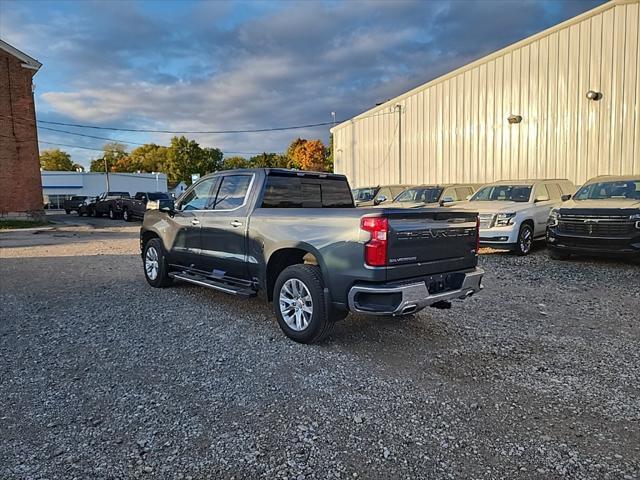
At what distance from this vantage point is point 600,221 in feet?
27.9

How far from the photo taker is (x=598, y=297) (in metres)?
6.46

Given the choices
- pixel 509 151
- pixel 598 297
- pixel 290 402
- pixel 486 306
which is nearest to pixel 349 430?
pixel 290 402

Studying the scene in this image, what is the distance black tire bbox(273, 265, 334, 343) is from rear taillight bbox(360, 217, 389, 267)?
0.65 m

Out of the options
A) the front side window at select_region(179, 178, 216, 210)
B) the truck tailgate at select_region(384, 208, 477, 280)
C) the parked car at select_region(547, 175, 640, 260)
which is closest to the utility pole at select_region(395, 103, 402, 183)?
the parked car at select_region(547, 175, 640, 260)

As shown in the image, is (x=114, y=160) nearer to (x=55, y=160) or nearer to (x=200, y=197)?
(x=55, y=160)

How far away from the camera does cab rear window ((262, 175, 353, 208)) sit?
5453mm

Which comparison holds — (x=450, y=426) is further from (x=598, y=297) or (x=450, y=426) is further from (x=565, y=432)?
(x=598, y=297)

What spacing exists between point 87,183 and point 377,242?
65861 mm

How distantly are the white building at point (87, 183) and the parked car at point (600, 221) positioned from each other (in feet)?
192

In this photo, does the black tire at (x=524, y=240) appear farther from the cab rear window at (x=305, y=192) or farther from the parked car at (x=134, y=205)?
the parked car at (x=134, y=205)

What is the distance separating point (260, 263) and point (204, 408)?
206 cm

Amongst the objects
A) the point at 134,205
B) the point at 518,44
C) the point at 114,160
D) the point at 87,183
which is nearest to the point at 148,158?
the point at 114,160

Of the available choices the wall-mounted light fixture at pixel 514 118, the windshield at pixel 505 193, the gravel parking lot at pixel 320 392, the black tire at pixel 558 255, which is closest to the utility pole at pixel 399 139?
the wall-mounted light fixture at pixel 514 118

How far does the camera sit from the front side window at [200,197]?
6.19 m
